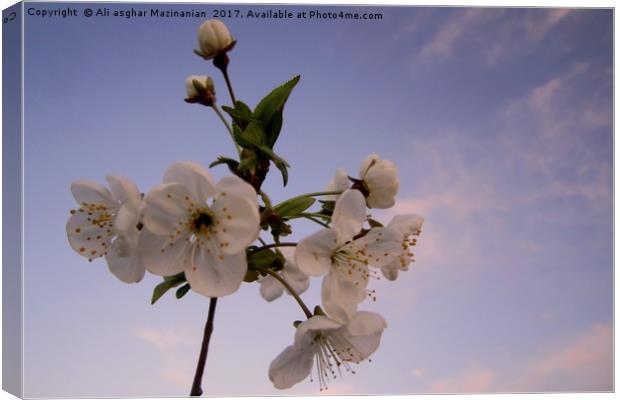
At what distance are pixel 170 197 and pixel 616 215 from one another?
1.63m

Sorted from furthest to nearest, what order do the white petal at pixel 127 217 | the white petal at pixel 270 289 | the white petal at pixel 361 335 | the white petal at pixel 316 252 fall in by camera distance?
the white petal at pixel 270 289, the white petal at pixel 361 335, the white petal at pixel 316 252, the white petal at pixel 127 217

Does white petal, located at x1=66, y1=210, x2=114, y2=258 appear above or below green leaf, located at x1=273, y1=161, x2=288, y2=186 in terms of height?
below

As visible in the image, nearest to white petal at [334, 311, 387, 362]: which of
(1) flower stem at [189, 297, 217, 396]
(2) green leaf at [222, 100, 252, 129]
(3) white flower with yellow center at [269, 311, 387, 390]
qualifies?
(3) white flower with yellow center at [269, 311, 387, 390]

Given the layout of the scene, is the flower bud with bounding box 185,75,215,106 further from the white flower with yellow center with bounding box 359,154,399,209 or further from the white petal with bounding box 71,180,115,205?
the white flower with yellow center with bounding box 359,154,399,209

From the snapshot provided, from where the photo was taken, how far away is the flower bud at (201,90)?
1849mm

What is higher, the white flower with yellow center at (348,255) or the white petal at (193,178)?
the white petal at (193,178)

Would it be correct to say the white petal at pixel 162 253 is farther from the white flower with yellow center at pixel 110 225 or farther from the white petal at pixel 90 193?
the white petal at pixel 90 193

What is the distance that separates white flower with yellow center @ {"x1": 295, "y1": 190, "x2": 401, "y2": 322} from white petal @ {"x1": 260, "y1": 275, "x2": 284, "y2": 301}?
1.31 feet

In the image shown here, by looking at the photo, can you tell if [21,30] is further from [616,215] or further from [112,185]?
[616,215]

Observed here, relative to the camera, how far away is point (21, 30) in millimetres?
2273

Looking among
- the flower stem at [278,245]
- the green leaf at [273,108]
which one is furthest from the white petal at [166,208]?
the green leaf at [273,108]

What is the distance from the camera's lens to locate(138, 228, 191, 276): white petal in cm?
154

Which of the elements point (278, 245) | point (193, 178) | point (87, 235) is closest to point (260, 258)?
point (278, 245)

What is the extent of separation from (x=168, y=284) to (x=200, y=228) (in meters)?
0.25
